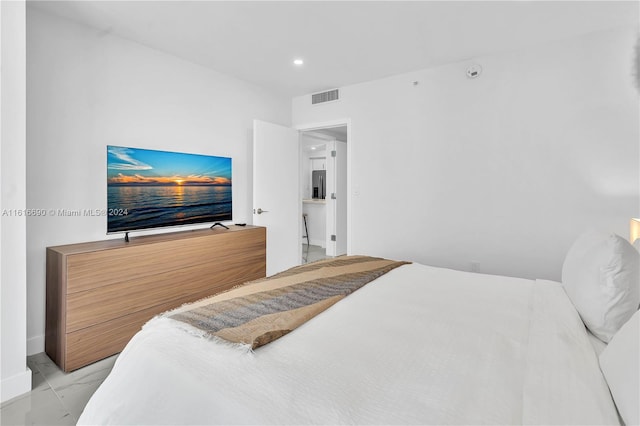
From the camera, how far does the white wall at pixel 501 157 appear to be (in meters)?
2.77

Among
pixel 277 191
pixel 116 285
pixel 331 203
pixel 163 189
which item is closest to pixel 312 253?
pixel 331 203

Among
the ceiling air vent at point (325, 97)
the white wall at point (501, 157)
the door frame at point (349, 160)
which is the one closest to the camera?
the white wall at point (501, 157)

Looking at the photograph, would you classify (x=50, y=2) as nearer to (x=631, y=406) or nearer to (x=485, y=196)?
(x=631, y=406)

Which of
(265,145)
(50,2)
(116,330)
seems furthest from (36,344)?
(265,145)

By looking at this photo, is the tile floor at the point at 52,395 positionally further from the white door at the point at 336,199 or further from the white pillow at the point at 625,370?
the white door at the point at 336,199

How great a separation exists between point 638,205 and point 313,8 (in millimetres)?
2973

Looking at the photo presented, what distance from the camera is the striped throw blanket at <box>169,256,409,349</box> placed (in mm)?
1243

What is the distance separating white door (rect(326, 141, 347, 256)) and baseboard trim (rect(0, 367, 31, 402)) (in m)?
4.41

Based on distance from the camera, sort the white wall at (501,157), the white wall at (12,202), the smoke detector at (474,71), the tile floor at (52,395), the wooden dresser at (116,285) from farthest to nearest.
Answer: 1. the smoke detector at (474,71)
2. the white wall at (501,157)
3. the wooden dresser at (116,285)
4. the white wall at (12,202)
5. the tile floor at (52,395)

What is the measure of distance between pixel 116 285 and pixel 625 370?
9.25 feet

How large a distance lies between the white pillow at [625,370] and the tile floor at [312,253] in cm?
473

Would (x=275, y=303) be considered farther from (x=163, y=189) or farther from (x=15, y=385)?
(x=163, y=189)

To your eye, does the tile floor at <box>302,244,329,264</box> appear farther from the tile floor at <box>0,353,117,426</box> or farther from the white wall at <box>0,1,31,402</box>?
the white wall at <box>0,1,31,402</box>

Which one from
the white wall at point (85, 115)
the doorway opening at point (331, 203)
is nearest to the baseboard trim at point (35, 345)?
the white wall at point (85, 115)
